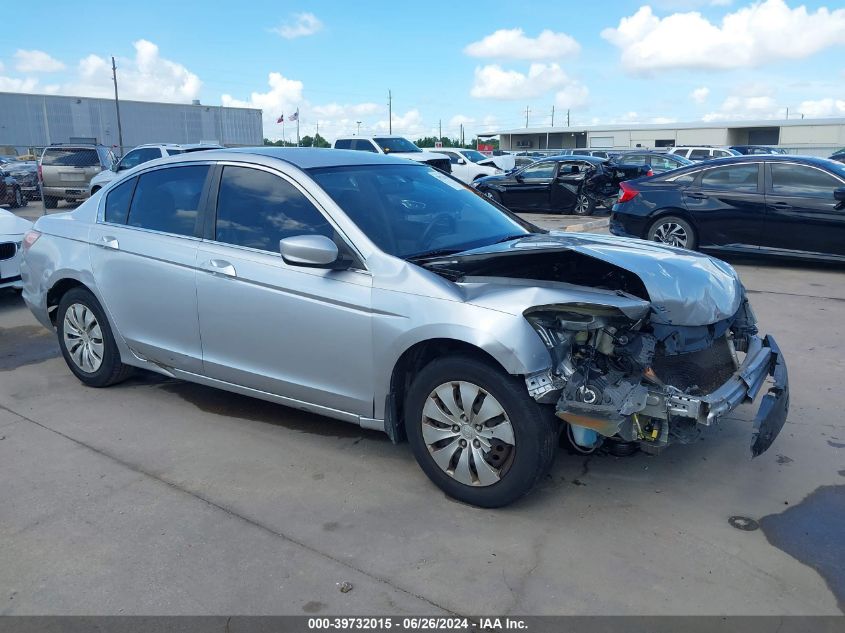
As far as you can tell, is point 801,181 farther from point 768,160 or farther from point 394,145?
point 394,145

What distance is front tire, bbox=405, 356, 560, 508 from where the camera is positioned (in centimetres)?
339

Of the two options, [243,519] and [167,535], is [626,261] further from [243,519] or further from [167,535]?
[167,535]

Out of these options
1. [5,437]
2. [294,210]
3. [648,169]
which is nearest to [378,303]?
[294,210]

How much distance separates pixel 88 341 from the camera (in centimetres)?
538

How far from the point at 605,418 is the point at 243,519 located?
1.82 meters

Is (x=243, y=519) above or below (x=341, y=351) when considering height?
below

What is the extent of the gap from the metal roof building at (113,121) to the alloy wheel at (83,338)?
182 feet

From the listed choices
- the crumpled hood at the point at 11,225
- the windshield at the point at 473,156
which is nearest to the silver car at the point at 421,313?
the crumpled hood at the point at 11,225

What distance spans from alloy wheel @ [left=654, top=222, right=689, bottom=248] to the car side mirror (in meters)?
7.18

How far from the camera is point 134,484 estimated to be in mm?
3965

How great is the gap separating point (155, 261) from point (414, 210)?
5.76 feet

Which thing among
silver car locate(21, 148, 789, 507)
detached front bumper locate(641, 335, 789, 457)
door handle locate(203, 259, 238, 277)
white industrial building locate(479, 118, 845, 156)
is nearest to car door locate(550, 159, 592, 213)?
silver car locate(21, 148, 789, 507)

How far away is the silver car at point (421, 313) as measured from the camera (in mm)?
3412

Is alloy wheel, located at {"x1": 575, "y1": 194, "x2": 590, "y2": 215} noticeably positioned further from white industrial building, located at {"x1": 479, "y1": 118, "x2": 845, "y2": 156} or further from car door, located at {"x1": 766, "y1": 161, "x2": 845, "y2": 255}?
white industrial building, located at {"x1": 479, "y1": 118, "x2": 845, "y2": 156}
